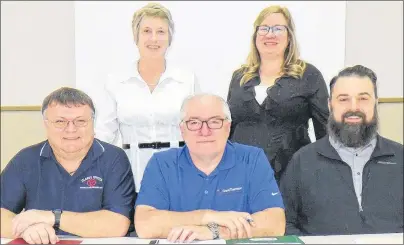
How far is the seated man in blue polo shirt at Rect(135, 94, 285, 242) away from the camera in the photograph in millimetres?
1830

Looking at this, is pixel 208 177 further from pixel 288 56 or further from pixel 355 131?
pixel 288 56

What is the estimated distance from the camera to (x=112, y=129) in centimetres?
257

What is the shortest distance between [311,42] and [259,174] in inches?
76.1

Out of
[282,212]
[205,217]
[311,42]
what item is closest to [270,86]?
[282,212]

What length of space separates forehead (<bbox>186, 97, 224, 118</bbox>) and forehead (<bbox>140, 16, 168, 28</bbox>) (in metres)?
0.76

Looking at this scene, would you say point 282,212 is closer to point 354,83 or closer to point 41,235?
point 354,83

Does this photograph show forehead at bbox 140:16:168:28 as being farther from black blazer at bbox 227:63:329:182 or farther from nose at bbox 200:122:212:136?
nose at bbox 200:122:212:136

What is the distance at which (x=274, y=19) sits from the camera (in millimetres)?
2508

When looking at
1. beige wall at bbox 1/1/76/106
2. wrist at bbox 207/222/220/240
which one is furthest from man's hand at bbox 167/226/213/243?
beige wall at bbox 1/1/76/106

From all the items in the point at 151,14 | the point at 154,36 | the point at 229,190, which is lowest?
the point at 229,190

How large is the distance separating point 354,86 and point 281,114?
457mm

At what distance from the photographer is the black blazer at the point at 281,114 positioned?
7.95 feet

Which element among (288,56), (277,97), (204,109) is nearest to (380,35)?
(288,56)

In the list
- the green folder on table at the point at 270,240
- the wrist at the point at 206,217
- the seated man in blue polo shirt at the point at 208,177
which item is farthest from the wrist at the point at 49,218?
the green folder on table at the point at 270,240
